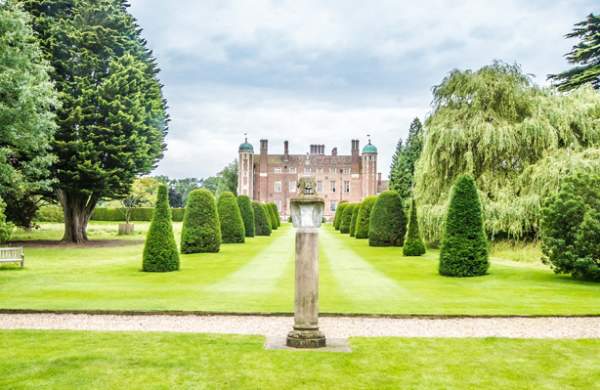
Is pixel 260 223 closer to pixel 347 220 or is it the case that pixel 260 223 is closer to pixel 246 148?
pixel 347 220

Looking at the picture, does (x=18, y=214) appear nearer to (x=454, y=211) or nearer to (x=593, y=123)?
(x=454, y=211)

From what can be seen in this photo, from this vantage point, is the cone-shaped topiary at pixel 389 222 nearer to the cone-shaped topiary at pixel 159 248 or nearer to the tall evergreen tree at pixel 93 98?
the tall evergreen tree at pixel 93 98

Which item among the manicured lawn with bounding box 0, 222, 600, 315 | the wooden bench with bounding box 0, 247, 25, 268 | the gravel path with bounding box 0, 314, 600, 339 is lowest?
the gravel path with bounding box 0, 314, 600, 339

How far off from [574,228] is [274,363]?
33.6ft

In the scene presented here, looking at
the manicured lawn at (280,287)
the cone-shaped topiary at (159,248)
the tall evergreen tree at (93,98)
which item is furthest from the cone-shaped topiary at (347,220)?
the cone-shaped topiary at (159,248)

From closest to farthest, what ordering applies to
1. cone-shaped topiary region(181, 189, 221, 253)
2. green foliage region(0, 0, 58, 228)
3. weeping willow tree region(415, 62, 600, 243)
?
1. green foliage region(0, 0, 58, 228)
2. weeping willow tree region(415, 62, 600, 243)
3. cone-shaped topiary region(181, 189, 221, 253)

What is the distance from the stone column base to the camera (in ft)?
22.7

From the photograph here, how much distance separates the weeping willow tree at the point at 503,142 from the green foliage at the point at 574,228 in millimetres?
5419

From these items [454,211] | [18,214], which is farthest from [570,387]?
[18,214]

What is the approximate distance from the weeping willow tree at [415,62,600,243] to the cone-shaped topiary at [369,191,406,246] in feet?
6.87

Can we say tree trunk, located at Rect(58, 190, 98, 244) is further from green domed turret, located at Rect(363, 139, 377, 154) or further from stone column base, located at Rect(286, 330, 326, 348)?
green domed turret, located at Rect(363, 139, 377, 154)

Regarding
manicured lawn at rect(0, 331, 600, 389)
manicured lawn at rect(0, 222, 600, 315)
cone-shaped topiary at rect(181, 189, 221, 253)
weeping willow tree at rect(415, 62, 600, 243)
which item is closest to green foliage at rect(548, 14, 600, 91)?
weeping willow tree at rect(415, 62, 600, 243)

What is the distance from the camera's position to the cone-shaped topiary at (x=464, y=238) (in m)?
15.2

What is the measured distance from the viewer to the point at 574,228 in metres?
13.8
